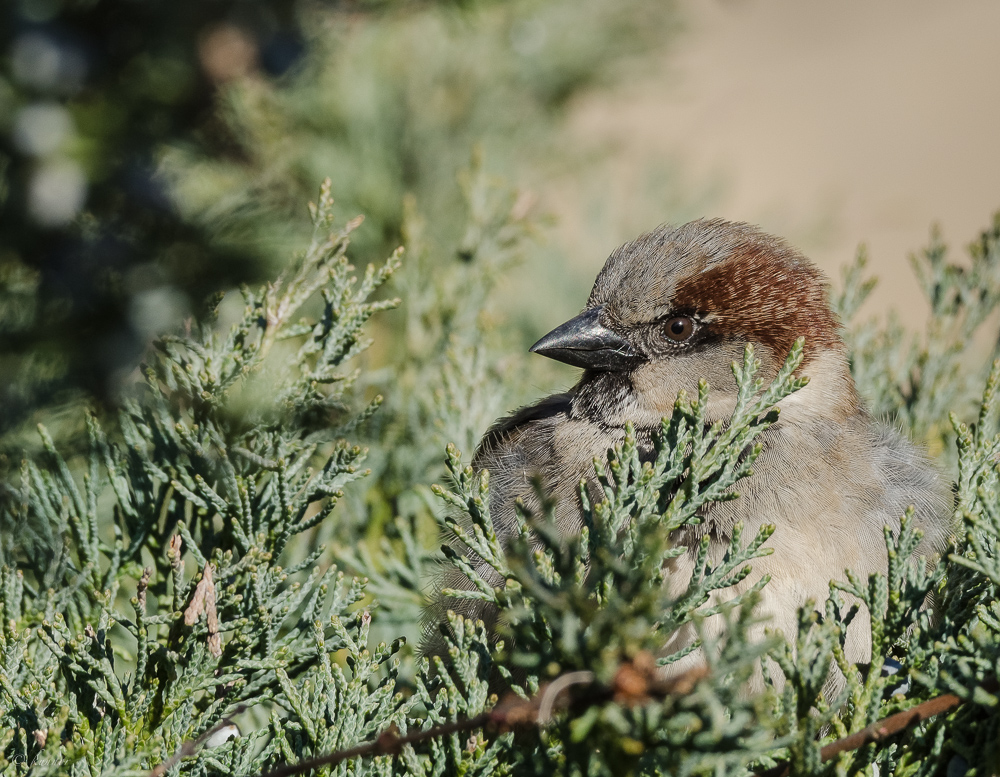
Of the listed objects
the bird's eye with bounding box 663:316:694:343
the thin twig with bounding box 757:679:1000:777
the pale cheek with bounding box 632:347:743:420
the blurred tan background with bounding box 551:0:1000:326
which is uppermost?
the blurred tan background with bounding box 551:0:1000:326

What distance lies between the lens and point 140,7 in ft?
8.57

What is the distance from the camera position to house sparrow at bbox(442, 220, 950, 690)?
1940mm

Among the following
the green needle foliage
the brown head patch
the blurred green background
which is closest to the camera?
the green needle foliage

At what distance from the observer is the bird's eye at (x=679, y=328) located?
2205 millimetres

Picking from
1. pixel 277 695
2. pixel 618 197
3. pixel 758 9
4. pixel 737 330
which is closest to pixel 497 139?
pixel 618 197

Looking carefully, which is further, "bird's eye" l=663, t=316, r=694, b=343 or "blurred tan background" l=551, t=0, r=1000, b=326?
"blurred tan background" l=551, t=0, r=1000, b=326

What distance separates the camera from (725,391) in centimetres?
220

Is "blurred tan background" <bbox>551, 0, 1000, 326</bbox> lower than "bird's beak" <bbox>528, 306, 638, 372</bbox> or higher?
higher

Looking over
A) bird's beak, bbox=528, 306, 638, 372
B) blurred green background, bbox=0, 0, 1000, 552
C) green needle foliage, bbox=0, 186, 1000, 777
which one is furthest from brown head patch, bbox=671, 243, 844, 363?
blurred green background, bbox=0, 0, 1000, 552

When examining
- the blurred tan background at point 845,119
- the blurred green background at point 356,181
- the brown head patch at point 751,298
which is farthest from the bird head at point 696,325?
the blurred tan background at point 845,119

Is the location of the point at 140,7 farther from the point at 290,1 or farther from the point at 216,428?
the point at 216,428

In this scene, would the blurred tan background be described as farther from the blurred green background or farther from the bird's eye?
the bird's eye

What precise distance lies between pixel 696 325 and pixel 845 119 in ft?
28.5

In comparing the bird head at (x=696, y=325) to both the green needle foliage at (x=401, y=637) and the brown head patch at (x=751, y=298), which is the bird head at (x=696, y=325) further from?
the green needle foliage at (x=401, y=637)
